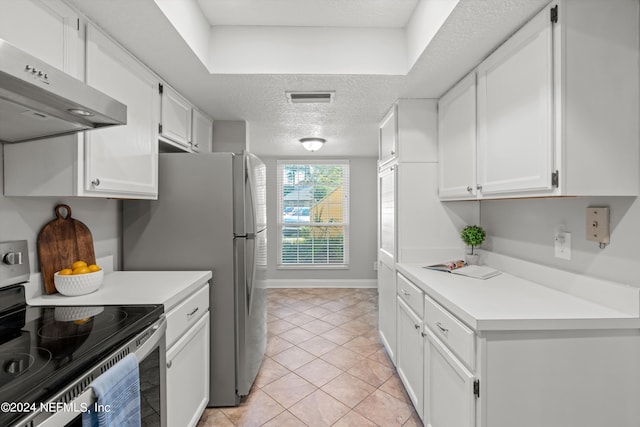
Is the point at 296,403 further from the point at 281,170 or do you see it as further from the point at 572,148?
the point at 281,170

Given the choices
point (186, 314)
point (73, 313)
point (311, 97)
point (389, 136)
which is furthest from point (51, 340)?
point (389, 136)

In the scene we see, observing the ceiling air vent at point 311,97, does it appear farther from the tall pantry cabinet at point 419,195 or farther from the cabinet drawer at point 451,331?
the cabinet drawer at point 451,331

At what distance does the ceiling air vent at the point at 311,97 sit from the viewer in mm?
2234

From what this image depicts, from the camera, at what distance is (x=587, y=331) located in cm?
118

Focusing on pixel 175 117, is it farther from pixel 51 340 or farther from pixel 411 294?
pixel 411 294

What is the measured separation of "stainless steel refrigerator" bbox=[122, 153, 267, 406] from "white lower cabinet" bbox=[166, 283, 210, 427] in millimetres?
111

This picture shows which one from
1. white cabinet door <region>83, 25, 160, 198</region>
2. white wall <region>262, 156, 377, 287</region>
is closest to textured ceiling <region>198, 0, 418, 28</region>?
white cabinet door <region>83, 25, 160, 198</region>

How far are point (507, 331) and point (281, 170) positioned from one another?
4.28 meters

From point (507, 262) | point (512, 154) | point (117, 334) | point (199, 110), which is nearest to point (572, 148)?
point (512, 154)

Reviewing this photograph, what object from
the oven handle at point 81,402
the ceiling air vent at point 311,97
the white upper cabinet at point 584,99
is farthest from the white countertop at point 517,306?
the ceiling air vent at point 311,97

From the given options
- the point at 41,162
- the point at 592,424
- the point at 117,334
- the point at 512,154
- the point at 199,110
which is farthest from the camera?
the point at 199,110

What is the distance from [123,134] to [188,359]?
→ 1.24m

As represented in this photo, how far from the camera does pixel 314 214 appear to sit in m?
5.14

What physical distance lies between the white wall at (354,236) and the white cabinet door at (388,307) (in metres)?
2.16
